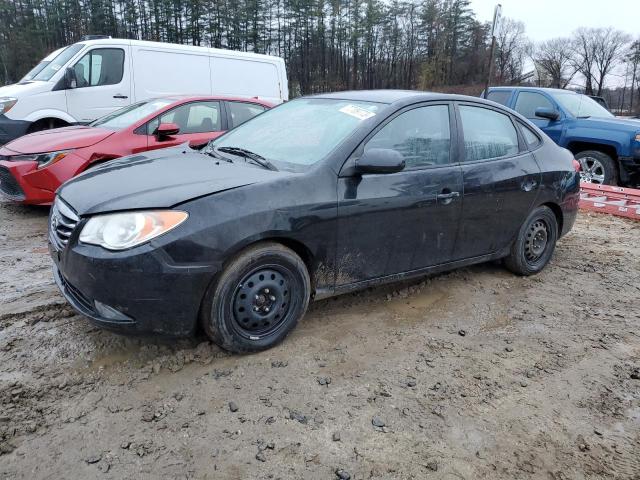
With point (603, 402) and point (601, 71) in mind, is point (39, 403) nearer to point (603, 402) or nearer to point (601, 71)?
point (603, 402)

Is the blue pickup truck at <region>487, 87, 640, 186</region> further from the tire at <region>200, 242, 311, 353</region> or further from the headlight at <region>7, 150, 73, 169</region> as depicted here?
the headlight at <region>7, 150, 73, 169</region>

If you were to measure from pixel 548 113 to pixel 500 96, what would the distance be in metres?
1.30

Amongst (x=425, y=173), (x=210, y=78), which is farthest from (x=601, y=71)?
(x=425, y=173)

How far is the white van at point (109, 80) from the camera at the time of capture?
7945 millimetres

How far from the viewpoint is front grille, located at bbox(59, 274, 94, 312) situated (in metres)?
2.71

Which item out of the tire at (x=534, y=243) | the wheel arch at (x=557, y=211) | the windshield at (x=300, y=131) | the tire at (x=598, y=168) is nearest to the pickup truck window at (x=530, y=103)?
the tire at (x=598, y=168)

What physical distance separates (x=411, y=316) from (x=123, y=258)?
2.09 meters

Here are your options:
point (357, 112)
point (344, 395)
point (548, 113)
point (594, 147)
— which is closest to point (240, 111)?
point (357, 112)

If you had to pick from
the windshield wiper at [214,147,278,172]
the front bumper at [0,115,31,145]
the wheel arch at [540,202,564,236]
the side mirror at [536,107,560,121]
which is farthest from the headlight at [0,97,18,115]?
the side mirror at [536,107,560,121]

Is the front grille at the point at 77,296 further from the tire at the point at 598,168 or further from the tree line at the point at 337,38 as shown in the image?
the tree line at the point at 337,38

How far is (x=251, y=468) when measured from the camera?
7.05 ft

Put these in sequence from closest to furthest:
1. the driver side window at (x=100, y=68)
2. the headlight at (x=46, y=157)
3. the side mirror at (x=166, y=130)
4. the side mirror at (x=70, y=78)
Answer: the headlight at (x=46, y=157)
the side mirror at (x=166, y=130)
the side mirror at (x=70, y=78)
the driver side window at (x=100, y=68)

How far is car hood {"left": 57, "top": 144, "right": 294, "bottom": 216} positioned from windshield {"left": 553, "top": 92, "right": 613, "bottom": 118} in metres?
7.55

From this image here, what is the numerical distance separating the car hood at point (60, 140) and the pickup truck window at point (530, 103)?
7.04m
